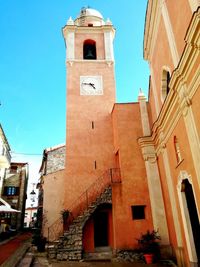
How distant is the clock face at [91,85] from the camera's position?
15.4 m

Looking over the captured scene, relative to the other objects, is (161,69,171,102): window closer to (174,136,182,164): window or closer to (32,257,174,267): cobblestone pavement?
(174,136,182,164): window

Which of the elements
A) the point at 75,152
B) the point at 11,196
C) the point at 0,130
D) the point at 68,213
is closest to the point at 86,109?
the point at 75,152

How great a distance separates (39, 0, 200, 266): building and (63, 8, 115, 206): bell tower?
0.06 meters

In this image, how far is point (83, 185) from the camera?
12875mm

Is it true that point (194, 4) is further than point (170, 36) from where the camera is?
No

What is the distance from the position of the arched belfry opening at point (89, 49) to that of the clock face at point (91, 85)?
2105mm

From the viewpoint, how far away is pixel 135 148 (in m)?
12.2

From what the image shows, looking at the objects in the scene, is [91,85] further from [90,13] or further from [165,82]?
[90,13]

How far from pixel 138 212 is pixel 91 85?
344 inches

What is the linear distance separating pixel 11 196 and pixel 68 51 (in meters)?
19.6

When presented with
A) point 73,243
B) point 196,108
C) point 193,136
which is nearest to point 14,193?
point 73,243

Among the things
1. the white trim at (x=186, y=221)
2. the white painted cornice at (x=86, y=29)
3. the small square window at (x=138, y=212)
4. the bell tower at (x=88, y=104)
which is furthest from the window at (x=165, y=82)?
the white painted cornice at (x=86, y=29)

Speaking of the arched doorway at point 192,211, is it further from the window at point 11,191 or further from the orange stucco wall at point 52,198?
the window at point 11,191

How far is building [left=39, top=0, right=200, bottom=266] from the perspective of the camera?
7449 millimetres
